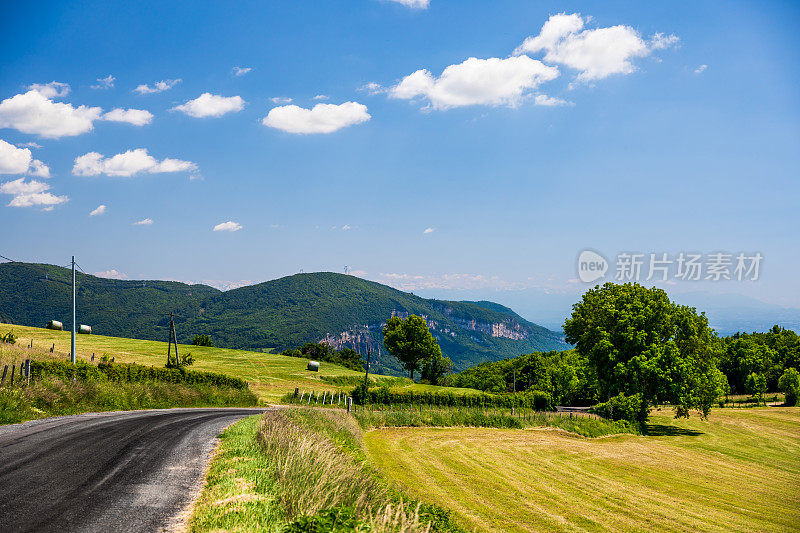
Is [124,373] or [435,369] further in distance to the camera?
[435,369]

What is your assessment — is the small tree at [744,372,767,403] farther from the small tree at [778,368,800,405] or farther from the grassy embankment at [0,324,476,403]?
the grassy embankment at [0,324,476,403]

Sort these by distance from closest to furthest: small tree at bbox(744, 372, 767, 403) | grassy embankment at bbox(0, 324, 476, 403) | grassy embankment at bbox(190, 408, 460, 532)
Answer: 1. grassy embankment at bbox(190, 408, 460, 532)
2. grassy embankment at bbox(0, 324, 476, 403)
3. small tree at bbox(744, 372, 767, 403)

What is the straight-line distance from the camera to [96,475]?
1248 centimetres

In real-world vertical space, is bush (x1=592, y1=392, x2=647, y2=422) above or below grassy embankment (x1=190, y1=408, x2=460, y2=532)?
below

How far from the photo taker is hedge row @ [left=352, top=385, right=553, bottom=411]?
62.3 metres

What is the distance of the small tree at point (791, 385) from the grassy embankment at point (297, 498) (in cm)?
10965

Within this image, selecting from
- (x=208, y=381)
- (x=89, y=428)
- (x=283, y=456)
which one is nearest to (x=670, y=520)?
(x=283, y=456)

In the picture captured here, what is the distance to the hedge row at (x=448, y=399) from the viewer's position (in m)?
62.3

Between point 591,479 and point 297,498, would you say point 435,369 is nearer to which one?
point 591,479

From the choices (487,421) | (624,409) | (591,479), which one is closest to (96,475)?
(591,479)

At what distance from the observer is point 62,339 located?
277ft

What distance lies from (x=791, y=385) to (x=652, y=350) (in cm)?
6248

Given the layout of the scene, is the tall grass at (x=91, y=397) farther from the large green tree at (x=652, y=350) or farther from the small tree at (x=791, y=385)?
the small tree at (x=791, y=385)

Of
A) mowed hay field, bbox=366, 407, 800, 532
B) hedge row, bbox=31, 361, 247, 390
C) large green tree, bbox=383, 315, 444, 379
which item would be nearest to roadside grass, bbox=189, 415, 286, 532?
mowed hay field, bbox=366, 407, 800, 532
